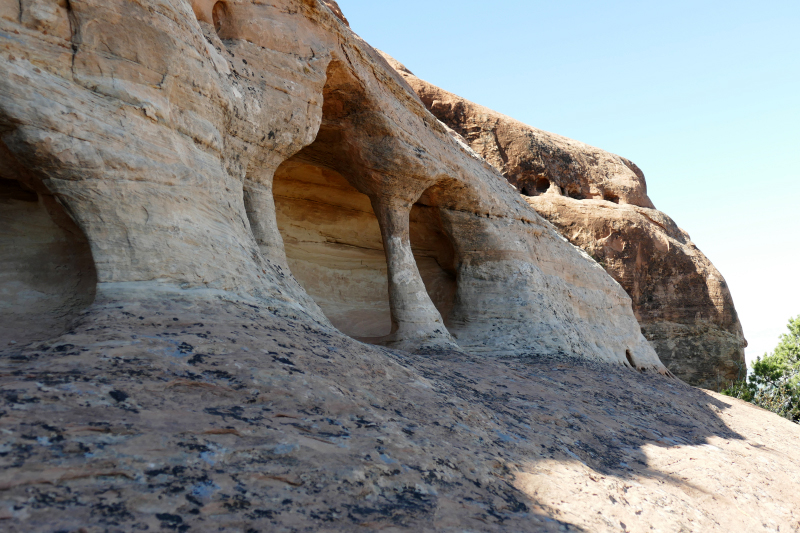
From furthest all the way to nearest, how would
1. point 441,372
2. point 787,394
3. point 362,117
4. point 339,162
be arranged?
1. point 787,394
2. point 339,162
3. point 362,117
4. point 441,372

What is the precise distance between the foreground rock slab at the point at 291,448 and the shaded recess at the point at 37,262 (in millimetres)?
897

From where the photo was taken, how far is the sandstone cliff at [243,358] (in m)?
2.13

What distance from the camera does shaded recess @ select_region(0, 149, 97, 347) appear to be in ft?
12.8

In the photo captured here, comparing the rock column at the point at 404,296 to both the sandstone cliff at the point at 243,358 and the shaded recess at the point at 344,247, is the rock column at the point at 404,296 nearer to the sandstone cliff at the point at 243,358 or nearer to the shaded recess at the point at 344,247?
the sandstone cliff at the point at 243,358

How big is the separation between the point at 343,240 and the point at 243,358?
256 inches

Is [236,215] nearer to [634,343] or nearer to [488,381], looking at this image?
[488,381]

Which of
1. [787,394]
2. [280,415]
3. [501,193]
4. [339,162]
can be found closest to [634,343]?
[501,193]

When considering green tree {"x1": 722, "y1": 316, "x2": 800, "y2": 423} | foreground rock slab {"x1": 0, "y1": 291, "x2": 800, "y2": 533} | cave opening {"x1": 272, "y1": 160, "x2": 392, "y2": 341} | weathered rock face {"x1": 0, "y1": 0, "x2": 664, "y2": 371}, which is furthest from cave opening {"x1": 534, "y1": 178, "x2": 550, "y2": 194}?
foreground rock slab {"x1": 0, "y1": 291, "x2": 800, "y2": 533}

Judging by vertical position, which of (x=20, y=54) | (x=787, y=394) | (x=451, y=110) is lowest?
(x=787, y=394)

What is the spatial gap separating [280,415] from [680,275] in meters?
12.6

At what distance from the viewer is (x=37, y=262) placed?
4348 mm

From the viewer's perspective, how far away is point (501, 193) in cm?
973

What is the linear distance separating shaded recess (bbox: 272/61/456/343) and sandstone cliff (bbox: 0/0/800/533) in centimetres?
69

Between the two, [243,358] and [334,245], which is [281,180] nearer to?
[334,245]
